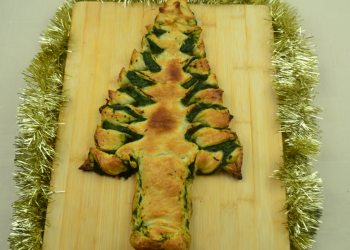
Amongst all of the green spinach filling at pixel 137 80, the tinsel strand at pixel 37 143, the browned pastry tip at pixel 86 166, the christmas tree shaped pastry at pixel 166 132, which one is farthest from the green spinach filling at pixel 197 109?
the tinsel strand at pixel 37 143

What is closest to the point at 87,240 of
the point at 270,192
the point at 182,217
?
the point at 182,217

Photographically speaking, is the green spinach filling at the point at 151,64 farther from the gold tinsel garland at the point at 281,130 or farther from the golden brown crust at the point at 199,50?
the gold tinsel garland at the point at 281,130

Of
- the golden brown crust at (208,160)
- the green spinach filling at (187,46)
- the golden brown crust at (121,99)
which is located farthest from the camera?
the green spinach filling at (187,46)

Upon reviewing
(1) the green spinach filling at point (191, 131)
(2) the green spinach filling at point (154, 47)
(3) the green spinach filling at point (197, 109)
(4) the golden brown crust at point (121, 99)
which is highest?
(2) the green spinach filling at point (154, 47)

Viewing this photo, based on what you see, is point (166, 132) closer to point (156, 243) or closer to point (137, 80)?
point (137, 80)

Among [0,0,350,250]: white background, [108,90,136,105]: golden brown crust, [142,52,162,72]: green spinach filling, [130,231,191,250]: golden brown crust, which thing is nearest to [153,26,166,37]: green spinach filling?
[142,52,162,72]: green spinach filling

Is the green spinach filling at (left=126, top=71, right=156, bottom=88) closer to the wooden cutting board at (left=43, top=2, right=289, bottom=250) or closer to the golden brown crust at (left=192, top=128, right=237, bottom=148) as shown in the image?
the wooden cutting board at (left=43, top=2, right=289, bottom=250)

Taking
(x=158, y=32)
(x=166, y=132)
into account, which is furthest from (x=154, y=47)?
(x=166, y=132)
